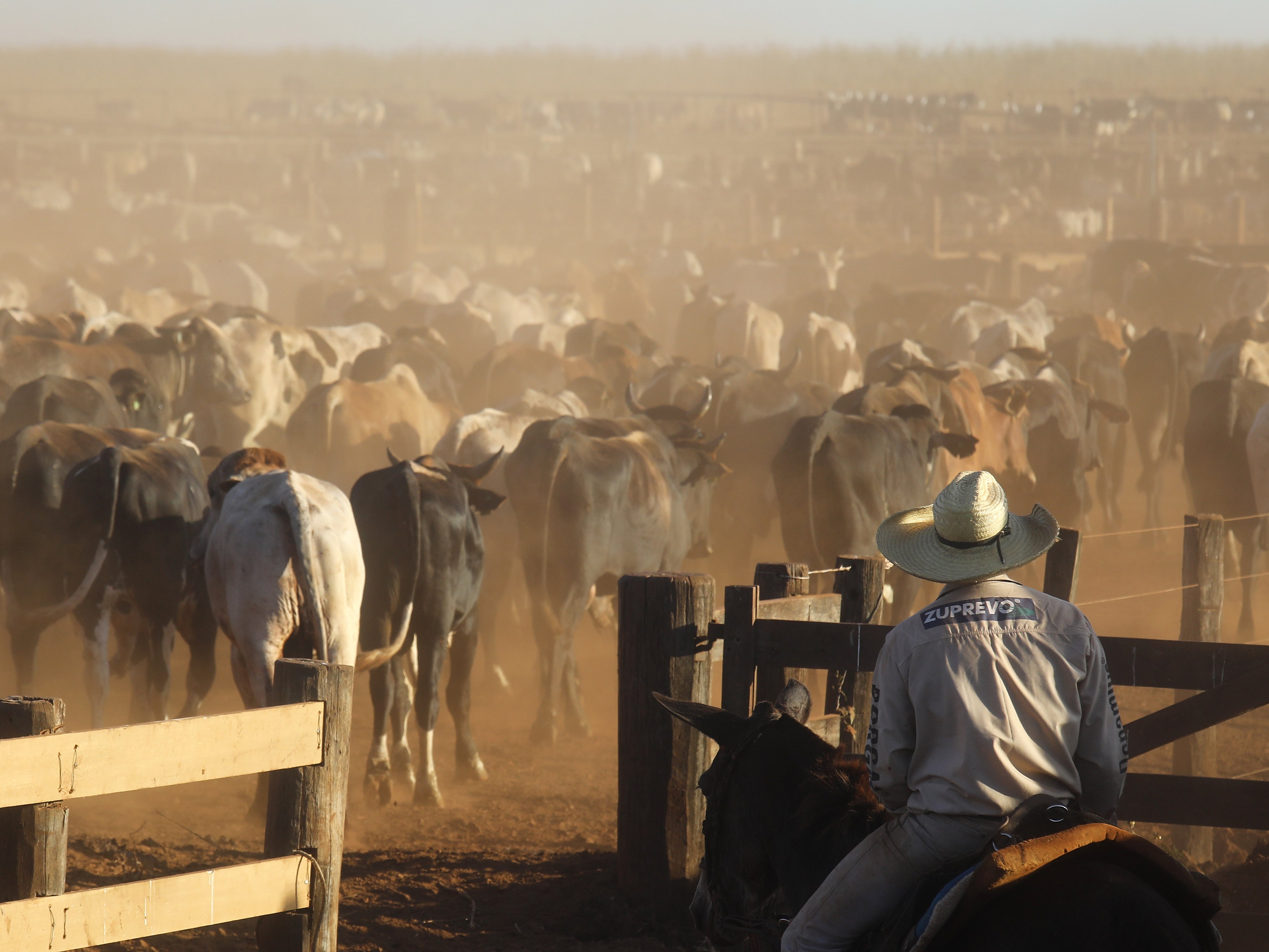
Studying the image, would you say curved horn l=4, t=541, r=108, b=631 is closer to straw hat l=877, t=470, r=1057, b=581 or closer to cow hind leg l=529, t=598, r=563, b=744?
cow hind leg l=529, t=598, r=563, b=744

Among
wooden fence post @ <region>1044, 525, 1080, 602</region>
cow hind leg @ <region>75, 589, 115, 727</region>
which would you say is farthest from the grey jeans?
cow hind leg @ <region>75, 589, 115, 727</region>

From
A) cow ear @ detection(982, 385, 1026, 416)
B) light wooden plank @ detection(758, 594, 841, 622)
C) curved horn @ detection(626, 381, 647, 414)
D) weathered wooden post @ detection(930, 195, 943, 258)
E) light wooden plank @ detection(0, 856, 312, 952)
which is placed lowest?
light wooden plank @ detection(0, 856, 312, 952)

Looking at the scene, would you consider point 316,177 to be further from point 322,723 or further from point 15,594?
point 322,723

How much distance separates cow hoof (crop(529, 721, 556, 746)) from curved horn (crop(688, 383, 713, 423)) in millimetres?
3489

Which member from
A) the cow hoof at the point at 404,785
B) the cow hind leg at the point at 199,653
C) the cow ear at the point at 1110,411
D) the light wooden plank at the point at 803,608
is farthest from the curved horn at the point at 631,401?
the light wooden plank at the point at 803,608

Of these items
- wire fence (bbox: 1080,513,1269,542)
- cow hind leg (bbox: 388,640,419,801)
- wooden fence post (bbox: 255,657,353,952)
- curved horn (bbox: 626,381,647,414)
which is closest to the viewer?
wooden fence post (bbox: 255,657,353,952)

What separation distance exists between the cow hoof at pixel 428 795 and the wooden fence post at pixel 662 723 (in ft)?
8.80

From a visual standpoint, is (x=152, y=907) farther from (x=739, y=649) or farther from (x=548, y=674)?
(x=548, y=674)

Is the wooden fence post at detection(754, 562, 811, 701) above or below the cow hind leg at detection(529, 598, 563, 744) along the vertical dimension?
above

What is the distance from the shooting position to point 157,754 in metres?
3.28

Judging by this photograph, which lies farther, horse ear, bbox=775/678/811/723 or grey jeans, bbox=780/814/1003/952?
horse ear, bbox=775/678/811/723

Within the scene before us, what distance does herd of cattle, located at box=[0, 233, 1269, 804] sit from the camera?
23.6 ft

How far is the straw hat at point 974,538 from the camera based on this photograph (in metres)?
2.87

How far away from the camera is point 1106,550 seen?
45.5 ft
